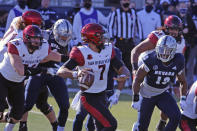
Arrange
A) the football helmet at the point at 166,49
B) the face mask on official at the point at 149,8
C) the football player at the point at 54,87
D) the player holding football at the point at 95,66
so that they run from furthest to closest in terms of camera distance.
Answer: the face mask on official at the point at 149,8 < the football player at the point at 54,87 < the football helmet at the point at 166,49 < the player holding football at the point at 95,66

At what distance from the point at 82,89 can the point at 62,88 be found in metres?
1.02

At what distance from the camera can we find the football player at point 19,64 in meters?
6.89

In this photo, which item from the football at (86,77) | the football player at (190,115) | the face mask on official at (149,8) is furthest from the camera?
the face mask on official at (149,8)

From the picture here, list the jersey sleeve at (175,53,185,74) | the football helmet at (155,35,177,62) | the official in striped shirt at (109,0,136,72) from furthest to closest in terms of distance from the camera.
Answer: the official in striped shirt at (109,0,136,72), the jersey sleeve at (175,53,185,74), the football helmet at (155,35,177,62)

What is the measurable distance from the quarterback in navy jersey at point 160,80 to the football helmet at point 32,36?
1.20m

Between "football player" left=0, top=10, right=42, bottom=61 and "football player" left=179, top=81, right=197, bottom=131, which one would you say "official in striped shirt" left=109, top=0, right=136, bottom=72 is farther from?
"football player" left=179, top=81, right=197, bottom=131

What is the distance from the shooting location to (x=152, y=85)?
714 centimetres

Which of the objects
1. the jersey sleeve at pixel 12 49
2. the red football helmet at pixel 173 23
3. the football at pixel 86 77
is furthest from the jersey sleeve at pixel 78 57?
the red football helmet at pixel 173 23

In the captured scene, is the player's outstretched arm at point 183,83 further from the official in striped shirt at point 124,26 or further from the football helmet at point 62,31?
the official in striped shirt at point 124,26

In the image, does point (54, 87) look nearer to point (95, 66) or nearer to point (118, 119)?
point (95, 66)

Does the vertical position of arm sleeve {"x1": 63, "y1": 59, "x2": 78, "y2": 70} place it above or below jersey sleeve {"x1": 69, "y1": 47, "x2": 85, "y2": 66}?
below

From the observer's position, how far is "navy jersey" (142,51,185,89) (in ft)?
22.9

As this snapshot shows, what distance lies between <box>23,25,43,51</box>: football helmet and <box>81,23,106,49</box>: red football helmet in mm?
580

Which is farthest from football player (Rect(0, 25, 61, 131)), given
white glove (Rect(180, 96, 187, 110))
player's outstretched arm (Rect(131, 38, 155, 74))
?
white glove (Rect(180, 96, 187, 110))
